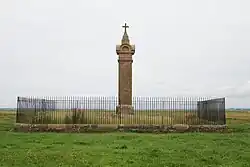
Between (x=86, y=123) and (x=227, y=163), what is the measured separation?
534 inches

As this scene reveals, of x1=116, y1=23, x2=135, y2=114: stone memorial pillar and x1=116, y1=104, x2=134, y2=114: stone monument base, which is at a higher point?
x1=116, y1=23, x2=135, y2=114: stone memorial pillar

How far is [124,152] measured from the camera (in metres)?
14.1

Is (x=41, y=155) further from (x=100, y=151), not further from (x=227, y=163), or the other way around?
(x=227, y=163)

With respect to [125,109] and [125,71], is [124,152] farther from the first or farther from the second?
[125,71]

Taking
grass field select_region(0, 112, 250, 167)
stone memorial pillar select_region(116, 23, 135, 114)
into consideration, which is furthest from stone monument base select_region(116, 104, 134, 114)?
grass field select_region(0, 112, 250, 167)

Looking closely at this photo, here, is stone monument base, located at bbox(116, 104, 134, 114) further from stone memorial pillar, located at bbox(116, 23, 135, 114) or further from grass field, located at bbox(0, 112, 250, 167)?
grass field, located at bbox(0, 112, 250, 167)

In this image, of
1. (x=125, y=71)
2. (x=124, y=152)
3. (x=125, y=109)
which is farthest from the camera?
(x=125, y=71)

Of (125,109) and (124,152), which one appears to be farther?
(125,109)

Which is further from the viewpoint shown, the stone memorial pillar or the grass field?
the stone memorial pillar

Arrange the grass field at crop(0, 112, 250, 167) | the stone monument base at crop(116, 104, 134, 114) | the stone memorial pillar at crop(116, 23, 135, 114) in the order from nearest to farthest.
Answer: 1. the grass field at crop(0, 112, 250, 167)
2. the stone monument base at crop(116, 104, 134, 114)
3. the stone memorial pillar at crop(116, 23, 135, 114)

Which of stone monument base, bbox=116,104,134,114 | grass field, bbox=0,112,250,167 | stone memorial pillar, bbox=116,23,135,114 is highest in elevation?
stone memorial pillar, bbox=116,23,135,114

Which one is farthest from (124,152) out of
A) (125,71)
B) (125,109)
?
(125,71)

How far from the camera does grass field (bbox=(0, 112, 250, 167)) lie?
39.7ft

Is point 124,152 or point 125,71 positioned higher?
point 125,71
